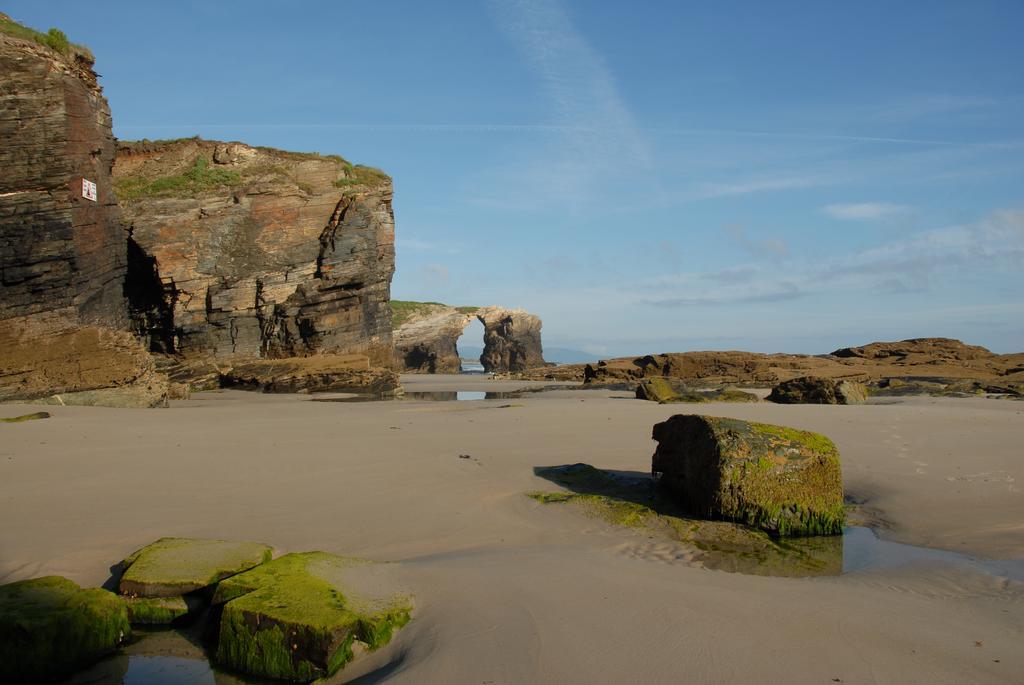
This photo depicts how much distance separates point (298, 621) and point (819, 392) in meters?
15.8

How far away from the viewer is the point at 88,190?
1645 cm

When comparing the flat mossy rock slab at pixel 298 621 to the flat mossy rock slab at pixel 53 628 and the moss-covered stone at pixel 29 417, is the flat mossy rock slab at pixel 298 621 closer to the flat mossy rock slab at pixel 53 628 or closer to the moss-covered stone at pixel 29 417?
the flat mossy rock slab at pixel 53 628

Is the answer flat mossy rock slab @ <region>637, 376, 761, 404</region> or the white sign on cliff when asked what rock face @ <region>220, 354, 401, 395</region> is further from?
flat mossy rock slab @ <region>637, 376, 761, 404</region>

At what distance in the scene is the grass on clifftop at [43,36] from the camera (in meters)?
15.8

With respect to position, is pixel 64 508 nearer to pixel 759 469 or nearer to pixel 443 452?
pixel 443 452

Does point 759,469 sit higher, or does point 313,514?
point 759,469

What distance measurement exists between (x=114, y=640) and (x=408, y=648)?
154 cm

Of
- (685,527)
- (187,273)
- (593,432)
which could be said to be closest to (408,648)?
(685,527)

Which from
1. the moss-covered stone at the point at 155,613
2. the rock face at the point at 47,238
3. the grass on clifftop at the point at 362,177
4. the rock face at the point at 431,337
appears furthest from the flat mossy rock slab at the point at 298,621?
the rock face at the point at 431,337

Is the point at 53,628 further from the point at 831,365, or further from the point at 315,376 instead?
the point at 831,365

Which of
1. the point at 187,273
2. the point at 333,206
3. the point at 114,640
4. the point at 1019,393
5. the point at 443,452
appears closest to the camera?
the point at 114,640

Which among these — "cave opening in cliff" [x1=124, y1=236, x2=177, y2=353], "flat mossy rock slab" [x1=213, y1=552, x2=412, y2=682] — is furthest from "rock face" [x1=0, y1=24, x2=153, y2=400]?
"flat mossy rock slab" [x1=213, y1=552, x2=412, y2=682]

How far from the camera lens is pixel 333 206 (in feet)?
94.4

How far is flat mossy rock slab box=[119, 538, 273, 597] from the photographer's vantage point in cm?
386
